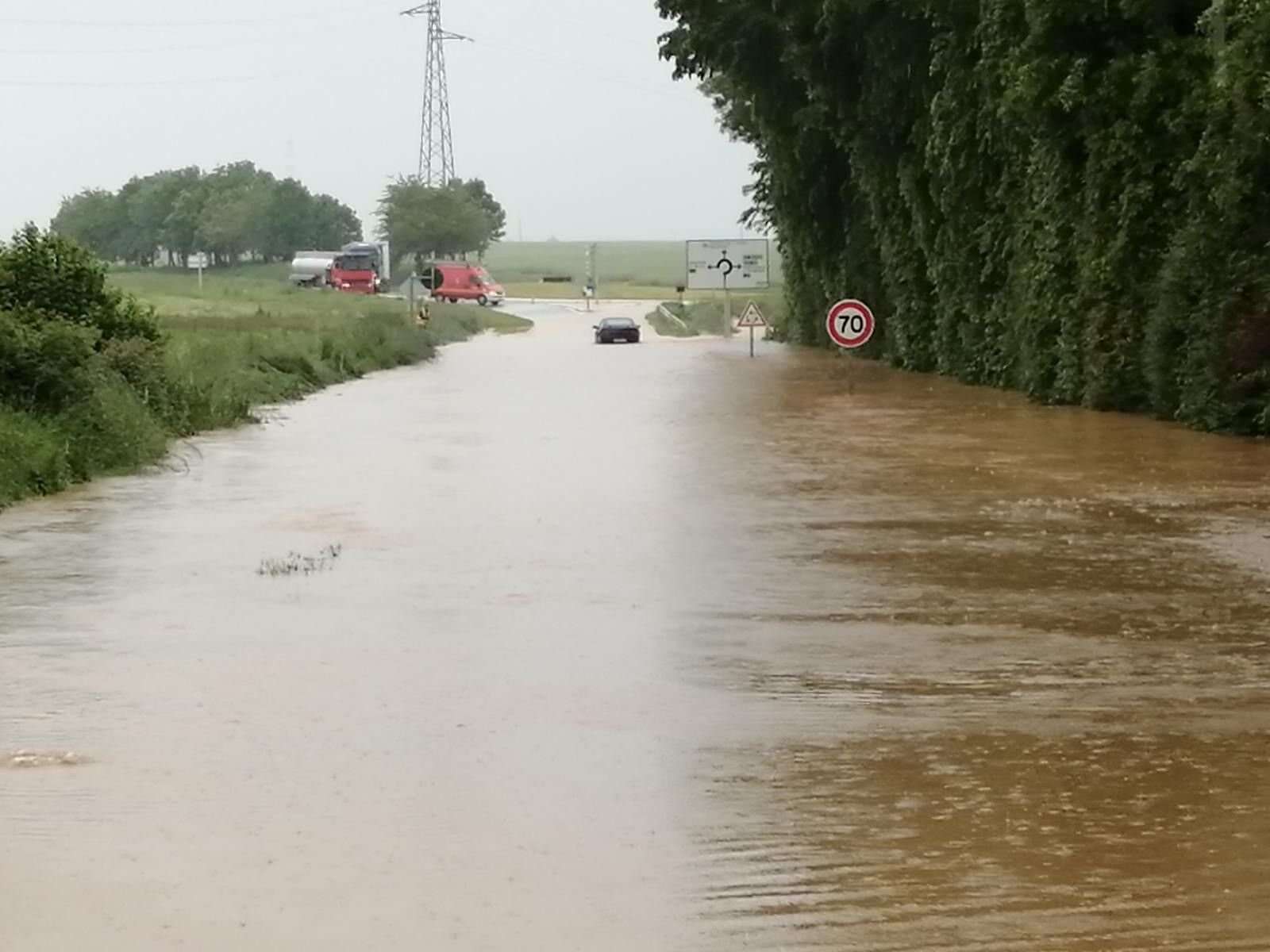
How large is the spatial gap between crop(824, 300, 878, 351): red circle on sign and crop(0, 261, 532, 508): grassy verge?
9653mm

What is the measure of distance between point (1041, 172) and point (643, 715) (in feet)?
78.2

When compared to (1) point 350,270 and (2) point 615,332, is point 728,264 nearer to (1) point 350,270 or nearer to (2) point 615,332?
(2) point 615,332

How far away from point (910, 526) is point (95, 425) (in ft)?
33.1

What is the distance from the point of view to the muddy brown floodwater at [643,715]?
734cm

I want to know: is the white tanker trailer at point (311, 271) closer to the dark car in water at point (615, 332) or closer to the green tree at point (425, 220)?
the green tree at point (425, 220)

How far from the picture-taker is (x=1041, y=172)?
3272cm

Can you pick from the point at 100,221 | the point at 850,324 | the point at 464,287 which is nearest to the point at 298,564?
the point at 850,324

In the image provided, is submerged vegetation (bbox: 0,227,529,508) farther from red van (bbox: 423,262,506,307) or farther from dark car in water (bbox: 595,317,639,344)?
red van (bbox: 423,262,506,307)

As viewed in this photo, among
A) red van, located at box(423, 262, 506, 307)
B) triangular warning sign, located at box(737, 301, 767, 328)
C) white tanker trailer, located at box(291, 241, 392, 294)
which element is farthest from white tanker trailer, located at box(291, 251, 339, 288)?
triangular warning sign, located at box(737, 301, 767, 328)

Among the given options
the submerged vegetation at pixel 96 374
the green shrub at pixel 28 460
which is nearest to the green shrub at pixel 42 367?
the submerged vegetation at pixel 96 374

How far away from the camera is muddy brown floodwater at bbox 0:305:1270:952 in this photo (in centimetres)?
734

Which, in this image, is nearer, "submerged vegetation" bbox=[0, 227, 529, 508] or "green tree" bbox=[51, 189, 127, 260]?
"submerged vegetation" bbox=[0, 227, 529, 508]

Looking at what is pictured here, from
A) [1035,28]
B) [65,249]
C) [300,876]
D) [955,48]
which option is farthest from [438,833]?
[955,48]

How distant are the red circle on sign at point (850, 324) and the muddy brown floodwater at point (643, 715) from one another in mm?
12651
